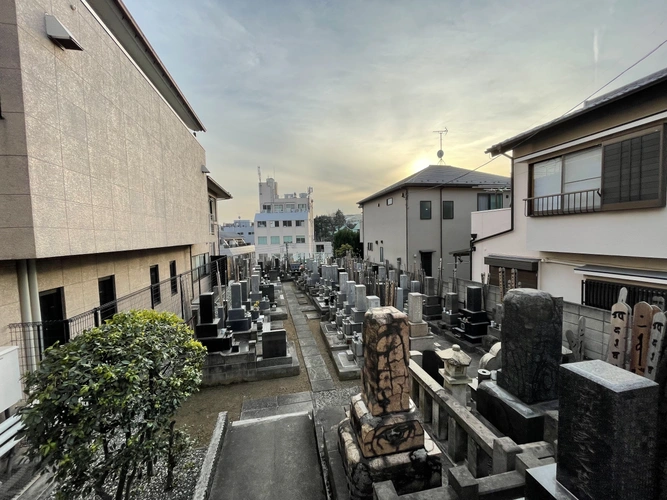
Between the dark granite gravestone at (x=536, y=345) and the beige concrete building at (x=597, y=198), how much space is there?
5.64 meters

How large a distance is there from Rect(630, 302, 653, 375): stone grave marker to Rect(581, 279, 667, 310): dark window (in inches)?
143

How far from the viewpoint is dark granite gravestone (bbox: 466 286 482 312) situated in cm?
909

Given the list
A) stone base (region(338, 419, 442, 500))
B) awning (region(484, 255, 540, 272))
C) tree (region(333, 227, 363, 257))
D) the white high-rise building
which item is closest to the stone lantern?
stone base (region(338, 419, 442, 500))

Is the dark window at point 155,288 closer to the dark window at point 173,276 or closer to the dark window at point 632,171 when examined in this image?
the dark window at point 173,276

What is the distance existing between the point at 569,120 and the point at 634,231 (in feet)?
11.7

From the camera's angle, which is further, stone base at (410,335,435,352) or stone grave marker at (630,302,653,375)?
stone base at (410,335,435,352)

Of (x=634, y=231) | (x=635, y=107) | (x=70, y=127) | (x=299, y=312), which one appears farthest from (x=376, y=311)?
(x=299, y=312)

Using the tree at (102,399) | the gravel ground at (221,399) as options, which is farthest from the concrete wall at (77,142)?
the gravel ground at (221,399)

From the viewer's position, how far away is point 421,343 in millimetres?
8320

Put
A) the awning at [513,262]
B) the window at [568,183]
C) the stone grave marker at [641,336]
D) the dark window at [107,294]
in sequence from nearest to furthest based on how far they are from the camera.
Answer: the stone grave marker at [641,336]
the dark window at [107,294]
the window at [568,183]
the awning at [513,262]

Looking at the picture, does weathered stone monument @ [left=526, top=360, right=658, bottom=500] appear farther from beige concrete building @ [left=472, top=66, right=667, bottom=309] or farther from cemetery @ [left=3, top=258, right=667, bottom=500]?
beige concrete building @ [left=472, top=66, right=667, bottom=309]

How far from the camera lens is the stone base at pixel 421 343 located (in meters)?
8.23

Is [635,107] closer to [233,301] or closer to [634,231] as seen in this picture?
[634,231]

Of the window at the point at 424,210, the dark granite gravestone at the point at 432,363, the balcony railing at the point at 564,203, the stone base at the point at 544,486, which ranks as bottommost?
the dark granite gravestone at the point at 432,363
